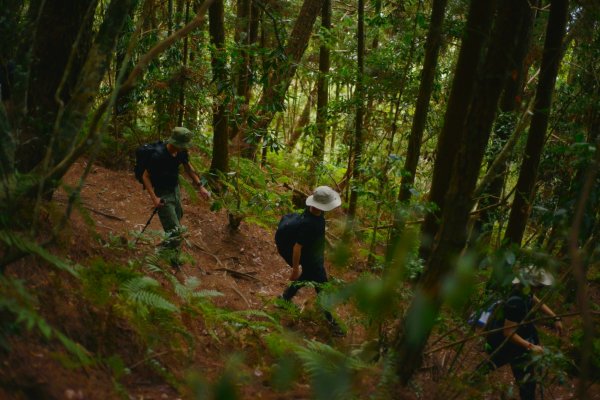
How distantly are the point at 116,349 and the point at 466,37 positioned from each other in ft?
14.9

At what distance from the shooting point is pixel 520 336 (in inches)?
207

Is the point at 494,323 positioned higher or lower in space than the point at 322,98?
lower

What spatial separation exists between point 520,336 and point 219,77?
5.44 m

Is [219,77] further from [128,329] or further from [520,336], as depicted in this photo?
[520,336]

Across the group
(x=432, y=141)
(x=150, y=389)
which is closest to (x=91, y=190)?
(x=150, y=389)

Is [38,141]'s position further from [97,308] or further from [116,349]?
[116,349]

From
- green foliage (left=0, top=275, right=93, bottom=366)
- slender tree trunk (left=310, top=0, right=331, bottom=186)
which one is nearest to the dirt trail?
slender tree trunk (left=310, top=0, right=331, bottom=186)

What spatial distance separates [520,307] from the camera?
15.8 feet

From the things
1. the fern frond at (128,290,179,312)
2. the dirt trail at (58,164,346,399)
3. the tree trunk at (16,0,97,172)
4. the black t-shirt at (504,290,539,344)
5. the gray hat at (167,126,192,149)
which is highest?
the tree trunk at (16,0,97,172)

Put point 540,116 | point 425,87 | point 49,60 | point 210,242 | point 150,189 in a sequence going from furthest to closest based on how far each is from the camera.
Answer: point 210,242 < point 425,87 < point 150,189 < point 540,116 < point 49,60

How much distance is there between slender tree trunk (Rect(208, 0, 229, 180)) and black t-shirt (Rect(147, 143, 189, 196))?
1399mm

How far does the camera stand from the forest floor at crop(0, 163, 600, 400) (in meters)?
3.22

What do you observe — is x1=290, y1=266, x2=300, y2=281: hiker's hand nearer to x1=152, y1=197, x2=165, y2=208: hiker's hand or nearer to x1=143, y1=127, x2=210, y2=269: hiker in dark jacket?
x1=143, y1=127, x2=210, y2=269: hiker in dark jacket

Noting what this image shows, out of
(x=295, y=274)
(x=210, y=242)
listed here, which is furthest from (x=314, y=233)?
(x=210, y=242)
